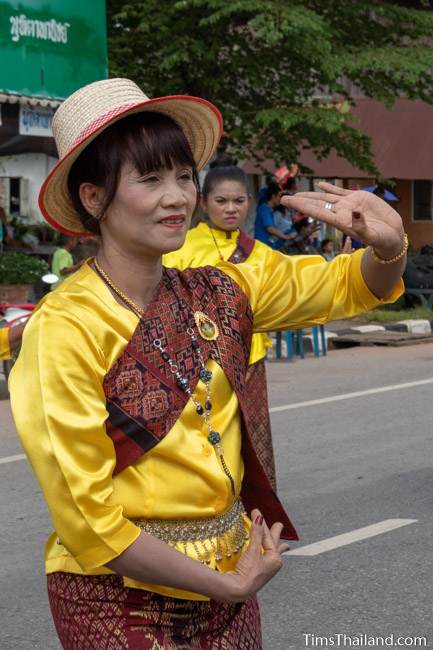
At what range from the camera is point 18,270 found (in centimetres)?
1647

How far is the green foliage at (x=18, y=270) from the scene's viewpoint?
53.8 feet

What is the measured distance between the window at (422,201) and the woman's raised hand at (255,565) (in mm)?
34028

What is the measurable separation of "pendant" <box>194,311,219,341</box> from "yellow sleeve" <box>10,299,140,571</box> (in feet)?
0.84

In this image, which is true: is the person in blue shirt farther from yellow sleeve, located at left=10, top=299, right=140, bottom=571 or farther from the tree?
yellow sleeve, located at left=10, top=299, right=140, bottom=571

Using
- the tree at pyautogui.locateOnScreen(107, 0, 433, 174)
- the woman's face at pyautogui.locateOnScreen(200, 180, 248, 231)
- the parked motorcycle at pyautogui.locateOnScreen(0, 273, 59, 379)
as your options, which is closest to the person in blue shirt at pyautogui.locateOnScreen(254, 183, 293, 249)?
the parked motorcycle at pyautogui.locateOnScreen(0, 273, 59, 379)

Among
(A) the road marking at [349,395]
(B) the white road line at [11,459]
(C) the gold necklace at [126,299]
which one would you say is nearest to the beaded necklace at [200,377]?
(C) the gold necklace at [126,299]

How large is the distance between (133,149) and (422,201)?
112 ft

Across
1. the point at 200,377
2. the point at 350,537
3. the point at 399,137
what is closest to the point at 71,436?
the point at 200,377

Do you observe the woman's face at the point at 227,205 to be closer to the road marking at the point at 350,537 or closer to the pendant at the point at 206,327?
the road marking at the point at 350,537

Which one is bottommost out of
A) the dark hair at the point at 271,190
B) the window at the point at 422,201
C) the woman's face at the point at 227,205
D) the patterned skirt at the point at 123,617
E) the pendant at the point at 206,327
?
the patterned skirt at the point at 123,617

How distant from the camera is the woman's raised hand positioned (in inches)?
97.7

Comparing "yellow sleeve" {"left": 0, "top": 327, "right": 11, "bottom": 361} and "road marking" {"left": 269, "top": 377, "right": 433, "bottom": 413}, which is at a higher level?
"yellow sleeve" {"left": 0, "top": 327, "right": 11, "bottom": 361}

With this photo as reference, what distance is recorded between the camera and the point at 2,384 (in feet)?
43.7

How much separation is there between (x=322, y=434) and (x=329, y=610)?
438 cm
